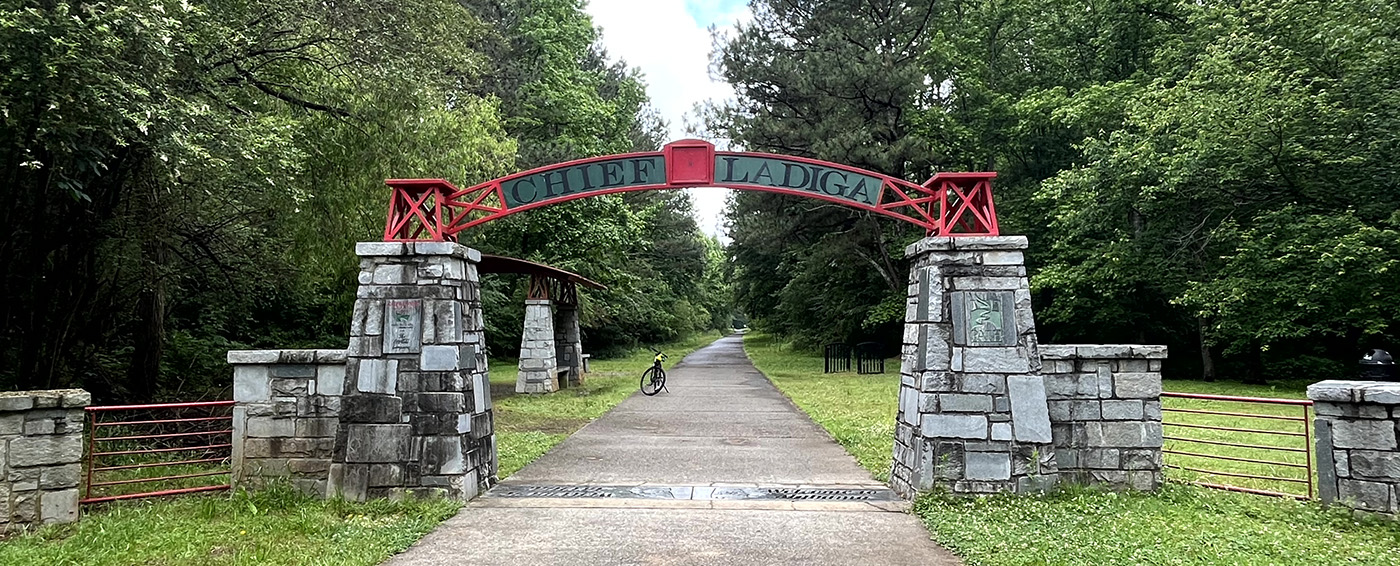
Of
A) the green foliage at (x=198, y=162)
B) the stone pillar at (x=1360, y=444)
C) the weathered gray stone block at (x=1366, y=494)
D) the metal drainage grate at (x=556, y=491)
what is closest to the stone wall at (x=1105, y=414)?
the stone pillar at (x=1360, y=444)

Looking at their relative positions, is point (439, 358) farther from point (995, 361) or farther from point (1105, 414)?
point (1105, 414)

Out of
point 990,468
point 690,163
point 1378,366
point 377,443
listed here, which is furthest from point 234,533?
point 1378,366

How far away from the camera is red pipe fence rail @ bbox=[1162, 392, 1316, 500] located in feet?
20.0

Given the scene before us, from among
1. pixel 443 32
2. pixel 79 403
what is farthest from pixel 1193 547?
pixel 443 32

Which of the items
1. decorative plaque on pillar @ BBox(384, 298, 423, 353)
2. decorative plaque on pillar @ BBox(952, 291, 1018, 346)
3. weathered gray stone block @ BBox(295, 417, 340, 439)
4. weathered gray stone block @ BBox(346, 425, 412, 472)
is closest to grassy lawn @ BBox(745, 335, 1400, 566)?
decorative plaque on pillar @ BBox(952, 291, 1018, 346)

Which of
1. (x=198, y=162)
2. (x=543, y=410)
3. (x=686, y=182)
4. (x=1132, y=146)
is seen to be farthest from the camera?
(x=1132, y=146)

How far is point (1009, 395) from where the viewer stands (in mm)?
6234

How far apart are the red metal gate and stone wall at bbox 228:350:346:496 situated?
251 millimetres

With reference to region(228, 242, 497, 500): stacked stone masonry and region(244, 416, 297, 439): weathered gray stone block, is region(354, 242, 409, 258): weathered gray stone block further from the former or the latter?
region(244, 416, 297, 439): weathered gray stone block

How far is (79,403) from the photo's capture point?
5.35 m

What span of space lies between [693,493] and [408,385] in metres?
2.54

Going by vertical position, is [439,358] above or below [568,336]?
below

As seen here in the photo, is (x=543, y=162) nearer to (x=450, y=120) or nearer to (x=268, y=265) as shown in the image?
(x=450, y=120)

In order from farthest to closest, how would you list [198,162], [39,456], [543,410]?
[543,410] < [198,162] < [39,456]
